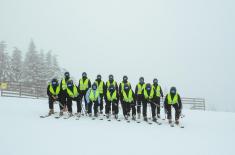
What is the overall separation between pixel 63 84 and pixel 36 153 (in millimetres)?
6205

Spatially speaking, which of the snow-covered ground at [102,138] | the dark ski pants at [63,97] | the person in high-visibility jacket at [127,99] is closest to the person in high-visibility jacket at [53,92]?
the dark ski pants at [63,97]

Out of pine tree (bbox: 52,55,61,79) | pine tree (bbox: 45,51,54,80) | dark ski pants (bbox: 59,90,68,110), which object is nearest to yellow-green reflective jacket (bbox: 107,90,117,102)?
dark ski pants (bbox: 59,90,68,110)

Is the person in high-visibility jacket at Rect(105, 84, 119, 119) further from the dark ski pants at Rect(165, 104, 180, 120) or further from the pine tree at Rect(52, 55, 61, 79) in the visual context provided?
the pine tree at Rect(52, 55, 61, 79)

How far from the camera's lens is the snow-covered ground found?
832cm

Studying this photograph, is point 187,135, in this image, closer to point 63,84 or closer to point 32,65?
point 63,84

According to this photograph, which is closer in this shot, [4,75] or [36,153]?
[36,153]

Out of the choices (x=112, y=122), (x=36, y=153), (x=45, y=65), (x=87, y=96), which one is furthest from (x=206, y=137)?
(x=45, y=65)

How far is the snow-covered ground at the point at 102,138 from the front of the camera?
8.32 meters

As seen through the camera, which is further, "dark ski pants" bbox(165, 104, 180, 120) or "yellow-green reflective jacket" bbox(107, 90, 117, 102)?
"yellow-green reflective jacket" bbox(107, 90, 117, 102)

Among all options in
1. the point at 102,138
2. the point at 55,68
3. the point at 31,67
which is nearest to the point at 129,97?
the point at 102,138

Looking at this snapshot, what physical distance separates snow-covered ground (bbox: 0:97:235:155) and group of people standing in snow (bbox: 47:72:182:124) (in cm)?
102

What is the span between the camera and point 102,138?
9711 millimetres

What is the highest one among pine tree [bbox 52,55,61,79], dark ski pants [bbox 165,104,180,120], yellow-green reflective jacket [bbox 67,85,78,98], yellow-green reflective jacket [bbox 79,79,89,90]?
pine tree [bbox 52,55,61,79]

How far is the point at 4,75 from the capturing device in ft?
134
